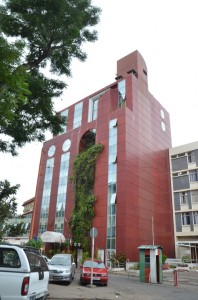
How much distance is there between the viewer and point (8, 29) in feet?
36.2

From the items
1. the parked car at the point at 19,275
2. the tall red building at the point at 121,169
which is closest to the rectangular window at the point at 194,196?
the tall red building at the point at 121,169

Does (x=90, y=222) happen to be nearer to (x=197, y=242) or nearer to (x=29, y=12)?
(x=197, y=242)

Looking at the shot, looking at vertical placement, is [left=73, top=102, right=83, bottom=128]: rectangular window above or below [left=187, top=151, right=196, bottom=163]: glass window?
above

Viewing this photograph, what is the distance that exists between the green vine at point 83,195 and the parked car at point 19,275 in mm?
30080

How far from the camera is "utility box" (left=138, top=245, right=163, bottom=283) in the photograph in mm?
16297

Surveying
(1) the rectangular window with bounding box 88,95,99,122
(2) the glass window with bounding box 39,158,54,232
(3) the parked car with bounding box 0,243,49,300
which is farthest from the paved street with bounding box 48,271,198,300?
→ (1) the rectangular window with bounding box 88,95,99,122

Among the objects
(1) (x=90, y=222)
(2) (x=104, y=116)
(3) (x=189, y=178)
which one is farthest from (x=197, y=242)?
(2) (x=104, y=116)

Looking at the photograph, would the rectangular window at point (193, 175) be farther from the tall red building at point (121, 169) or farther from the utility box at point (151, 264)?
the utility box at point (151, 264)

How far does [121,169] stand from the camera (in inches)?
1400

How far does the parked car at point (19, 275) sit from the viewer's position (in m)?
5.62

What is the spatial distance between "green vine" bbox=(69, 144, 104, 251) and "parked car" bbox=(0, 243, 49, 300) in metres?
30.1

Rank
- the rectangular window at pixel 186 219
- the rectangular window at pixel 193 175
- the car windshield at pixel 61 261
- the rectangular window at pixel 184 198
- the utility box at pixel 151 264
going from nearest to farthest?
the car windshield at pixel 61 261 → the utility box at pixel 151 264 → the rectangular window at pixel 186 219 → the rectangular window at pixel 193 175 → the rectangular window at pixel 184 198

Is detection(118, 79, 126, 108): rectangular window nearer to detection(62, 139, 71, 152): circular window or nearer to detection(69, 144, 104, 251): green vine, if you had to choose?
detection(69, 144, 104, 251): green vine

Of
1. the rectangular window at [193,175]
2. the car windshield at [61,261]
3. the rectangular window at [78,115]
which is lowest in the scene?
the car windshield at [61,261]
